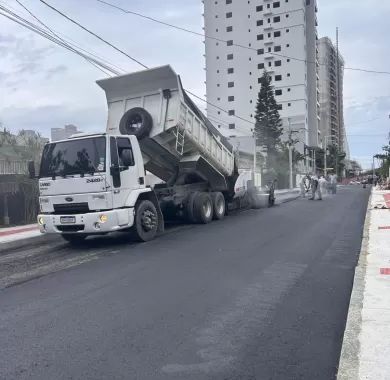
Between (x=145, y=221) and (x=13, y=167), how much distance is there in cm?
841

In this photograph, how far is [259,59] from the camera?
97625 millimetres

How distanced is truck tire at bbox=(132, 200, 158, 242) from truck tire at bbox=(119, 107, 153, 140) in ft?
7.27

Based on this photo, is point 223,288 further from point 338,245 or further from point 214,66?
point 214,66

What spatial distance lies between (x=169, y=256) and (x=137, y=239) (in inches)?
84.1

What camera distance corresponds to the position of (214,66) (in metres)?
101

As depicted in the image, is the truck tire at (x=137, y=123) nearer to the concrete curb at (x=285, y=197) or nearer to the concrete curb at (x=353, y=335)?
the concrete curb at (x=353, y=335)

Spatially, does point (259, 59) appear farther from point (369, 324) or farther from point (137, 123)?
point (369, 324)

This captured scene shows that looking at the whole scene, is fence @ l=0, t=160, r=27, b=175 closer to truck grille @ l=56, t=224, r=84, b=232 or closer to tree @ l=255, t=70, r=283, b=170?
truck grille @ l=56, t=224, r=84, b=232

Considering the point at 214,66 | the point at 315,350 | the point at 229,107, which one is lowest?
the point at 315,350

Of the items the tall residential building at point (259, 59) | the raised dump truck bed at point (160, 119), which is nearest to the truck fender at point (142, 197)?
the raised dump truck bed at point (160, 119)

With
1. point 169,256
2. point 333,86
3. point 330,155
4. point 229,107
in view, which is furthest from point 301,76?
point 169,256

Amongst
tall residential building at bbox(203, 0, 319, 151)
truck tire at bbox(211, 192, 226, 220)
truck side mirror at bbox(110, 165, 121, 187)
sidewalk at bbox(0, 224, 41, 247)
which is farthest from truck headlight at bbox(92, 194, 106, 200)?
tall residential building at bbox(203, 0, 319, 151)

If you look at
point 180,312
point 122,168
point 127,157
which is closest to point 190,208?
point 127,157

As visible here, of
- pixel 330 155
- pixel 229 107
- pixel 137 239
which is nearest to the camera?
pixel 137 239
